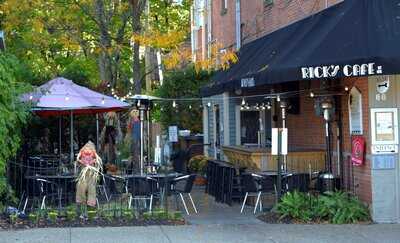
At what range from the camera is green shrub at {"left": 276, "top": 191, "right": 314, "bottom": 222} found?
11750mm

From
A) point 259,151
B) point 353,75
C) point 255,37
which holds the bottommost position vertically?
point 259,151

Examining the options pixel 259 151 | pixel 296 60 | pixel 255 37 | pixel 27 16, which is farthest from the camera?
pixel 255 37

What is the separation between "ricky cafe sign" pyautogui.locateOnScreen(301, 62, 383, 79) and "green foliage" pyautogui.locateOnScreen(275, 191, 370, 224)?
2.19 meters

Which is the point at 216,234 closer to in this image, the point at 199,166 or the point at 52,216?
the point at 52,216

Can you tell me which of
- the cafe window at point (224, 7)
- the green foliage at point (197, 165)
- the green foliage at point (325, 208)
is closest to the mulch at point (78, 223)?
the green foliage at point (325, 208)

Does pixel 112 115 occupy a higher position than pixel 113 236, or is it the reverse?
pixel 112 115

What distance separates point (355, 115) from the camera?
1214 centimetres

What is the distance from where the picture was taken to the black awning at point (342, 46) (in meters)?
10.5

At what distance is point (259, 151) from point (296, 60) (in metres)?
3.14

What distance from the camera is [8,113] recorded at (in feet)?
37.9

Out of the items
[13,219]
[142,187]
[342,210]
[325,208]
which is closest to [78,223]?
[13,219]

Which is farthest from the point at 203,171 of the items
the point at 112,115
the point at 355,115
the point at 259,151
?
the point at 355,115

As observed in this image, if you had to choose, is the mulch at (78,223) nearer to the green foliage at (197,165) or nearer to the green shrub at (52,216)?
the green shrub at (52,216)

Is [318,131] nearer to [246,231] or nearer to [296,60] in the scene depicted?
[296,60]
